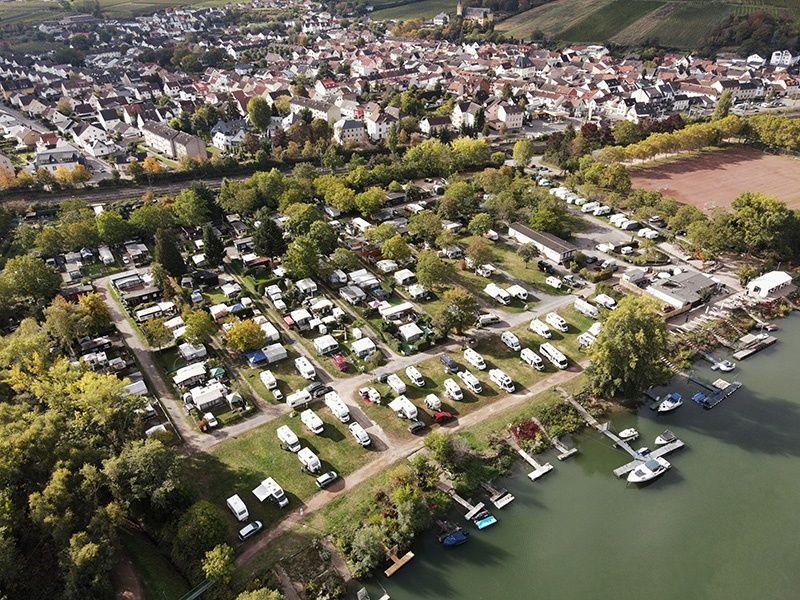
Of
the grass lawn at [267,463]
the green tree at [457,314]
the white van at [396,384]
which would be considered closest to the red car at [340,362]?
the white van at [396,384]

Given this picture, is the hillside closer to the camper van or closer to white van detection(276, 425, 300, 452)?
the camper van

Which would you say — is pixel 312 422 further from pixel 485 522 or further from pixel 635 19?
pixel 635 19

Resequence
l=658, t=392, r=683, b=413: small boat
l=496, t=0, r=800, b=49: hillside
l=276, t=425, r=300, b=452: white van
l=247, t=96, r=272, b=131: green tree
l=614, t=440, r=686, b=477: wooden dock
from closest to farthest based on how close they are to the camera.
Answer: l=614, t=440, r=686, b=477: wooden dock → l=276, t=425, r=300, b=452: white van → l=658, t=392, r=683, b=413: small boat → l=247, t=96, r=272, b=131: green tree → l=496, t=0, r=800, b=49: hillside

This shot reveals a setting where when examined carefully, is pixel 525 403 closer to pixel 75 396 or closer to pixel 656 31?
pixel 75 396

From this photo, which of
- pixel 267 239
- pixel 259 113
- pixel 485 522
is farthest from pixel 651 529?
pixel 259 113

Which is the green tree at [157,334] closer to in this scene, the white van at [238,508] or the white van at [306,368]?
the white van at [306,368]

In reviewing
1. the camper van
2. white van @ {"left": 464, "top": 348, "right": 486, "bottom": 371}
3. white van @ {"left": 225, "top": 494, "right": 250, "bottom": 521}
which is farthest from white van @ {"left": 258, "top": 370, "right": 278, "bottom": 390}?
the camper van
